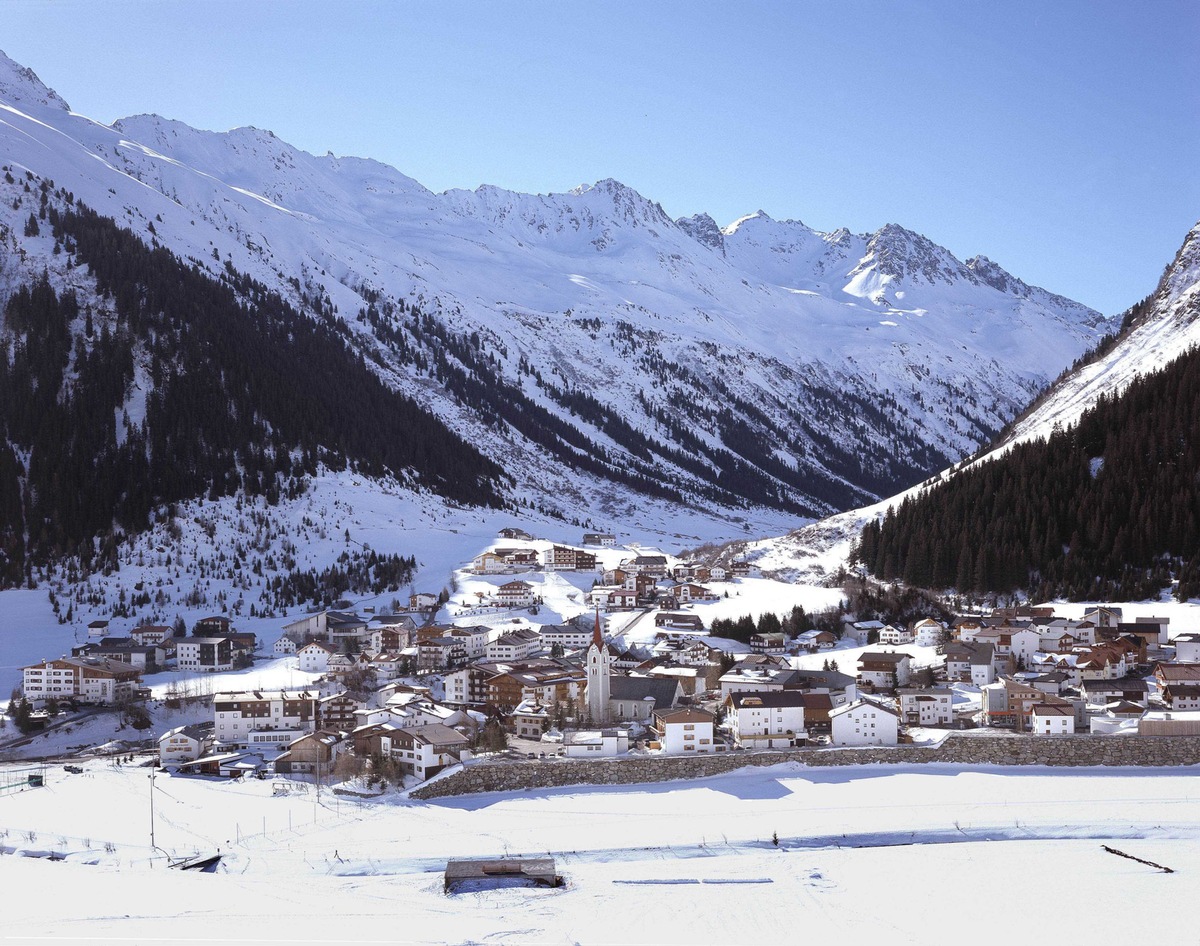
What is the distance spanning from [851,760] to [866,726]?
2762mm

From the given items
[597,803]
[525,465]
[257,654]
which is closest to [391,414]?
[525,465]

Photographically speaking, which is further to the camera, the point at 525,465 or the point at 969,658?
the point at 525,465

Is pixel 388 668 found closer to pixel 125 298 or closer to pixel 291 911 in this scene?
pixel 291 911

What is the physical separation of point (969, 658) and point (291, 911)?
1646 inches

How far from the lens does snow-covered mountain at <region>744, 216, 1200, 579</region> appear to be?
100m

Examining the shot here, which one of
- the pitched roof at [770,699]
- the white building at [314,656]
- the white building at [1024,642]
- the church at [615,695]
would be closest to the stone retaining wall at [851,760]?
the pitched roof at [770,699]

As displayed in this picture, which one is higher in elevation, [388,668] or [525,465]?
[525,465]

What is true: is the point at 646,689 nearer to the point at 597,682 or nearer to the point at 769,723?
the point at 597,682

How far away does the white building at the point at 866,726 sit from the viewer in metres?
→ 51.0

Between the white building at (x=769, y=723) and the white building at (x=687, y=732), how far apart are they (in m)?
1.58

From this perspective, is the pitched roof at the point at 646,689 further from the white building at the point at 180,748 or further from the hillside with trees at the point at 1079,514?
the hillside with trees at the point at 1079,514

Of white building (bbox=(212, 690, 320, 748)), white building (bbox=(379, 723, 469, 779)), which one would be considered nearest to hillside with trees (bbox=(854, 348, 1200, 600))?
white building (bbox=(379, 723, 469, 779))

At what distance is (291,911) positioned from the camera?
33656mm

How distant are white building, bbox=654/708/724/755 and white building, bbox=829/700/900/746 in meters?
5.90
